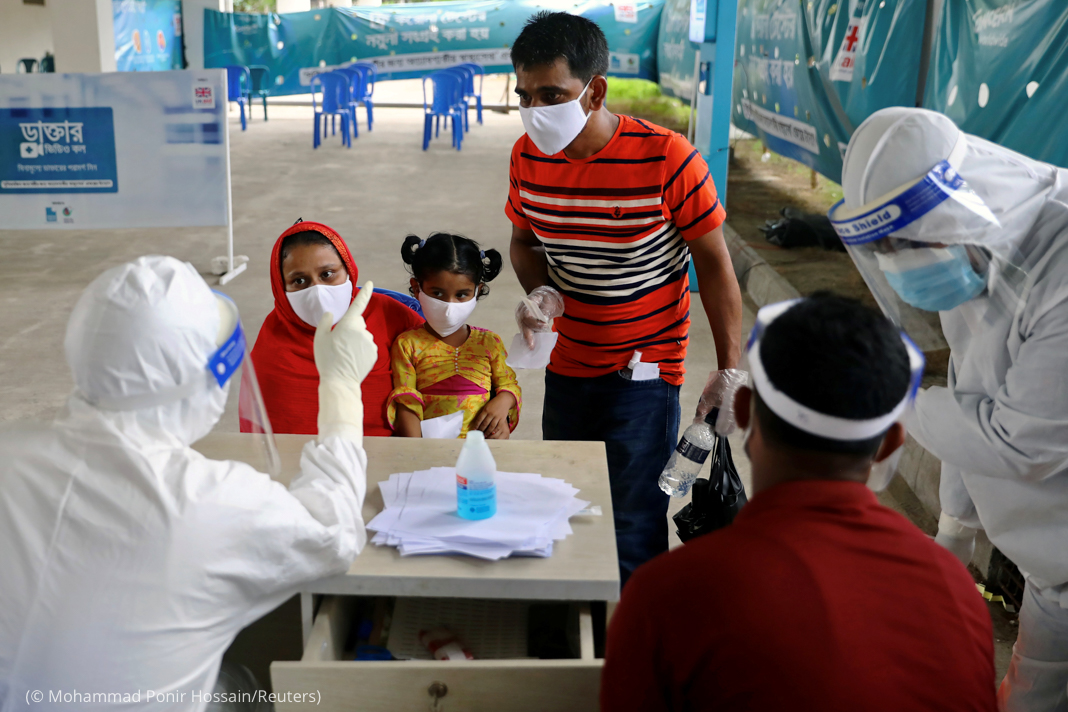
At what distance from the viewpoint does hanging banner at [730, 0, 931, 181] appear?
397 centimetres

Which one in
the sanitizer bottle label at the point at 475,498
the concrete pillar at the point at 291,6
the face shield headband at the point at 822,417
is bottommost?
the sanitizer bottle label at the point at 475,498

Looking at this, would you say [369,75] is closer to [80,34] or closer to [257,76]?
[257,76]

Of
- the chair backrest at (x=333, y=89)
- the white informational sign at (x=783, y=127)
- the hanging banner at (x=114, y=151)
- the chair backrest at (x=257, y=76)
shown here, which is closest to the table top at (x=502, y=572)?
the hanging banner at (x=114, y=151)

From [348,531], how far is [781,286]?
412cm

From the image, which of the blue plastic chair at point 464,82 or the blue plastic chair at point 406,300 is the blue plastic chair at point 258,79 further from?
the blue plastic chair at point 406,300

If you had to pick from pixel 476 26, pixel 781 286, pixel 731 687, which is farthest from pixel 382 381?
pixel 476 26

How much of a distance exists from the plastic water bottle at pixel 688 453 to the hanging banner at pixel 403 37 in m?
12.8

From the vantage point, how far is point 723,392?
190 cm

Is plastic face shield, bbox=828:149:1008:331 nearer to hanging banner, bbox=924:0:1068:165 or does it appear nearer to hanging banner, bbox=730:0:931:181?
hanging banner, bbox=924:0:1068:165

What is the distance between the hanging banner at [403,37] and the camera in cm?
1391

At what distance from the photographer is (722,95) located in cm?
543

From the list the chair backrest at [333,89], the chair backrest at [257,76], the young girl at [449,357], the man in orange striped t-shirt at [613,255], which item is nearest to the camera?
the man in orange striped t-shirt at [613,255]

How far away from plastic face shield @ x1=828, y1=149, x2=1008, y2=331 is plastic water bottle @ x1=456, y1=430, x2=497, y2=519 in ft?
2.55

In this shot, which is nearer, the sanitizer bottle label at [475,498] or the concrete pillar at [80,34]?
the sanitizer bottle label at [475,498]
